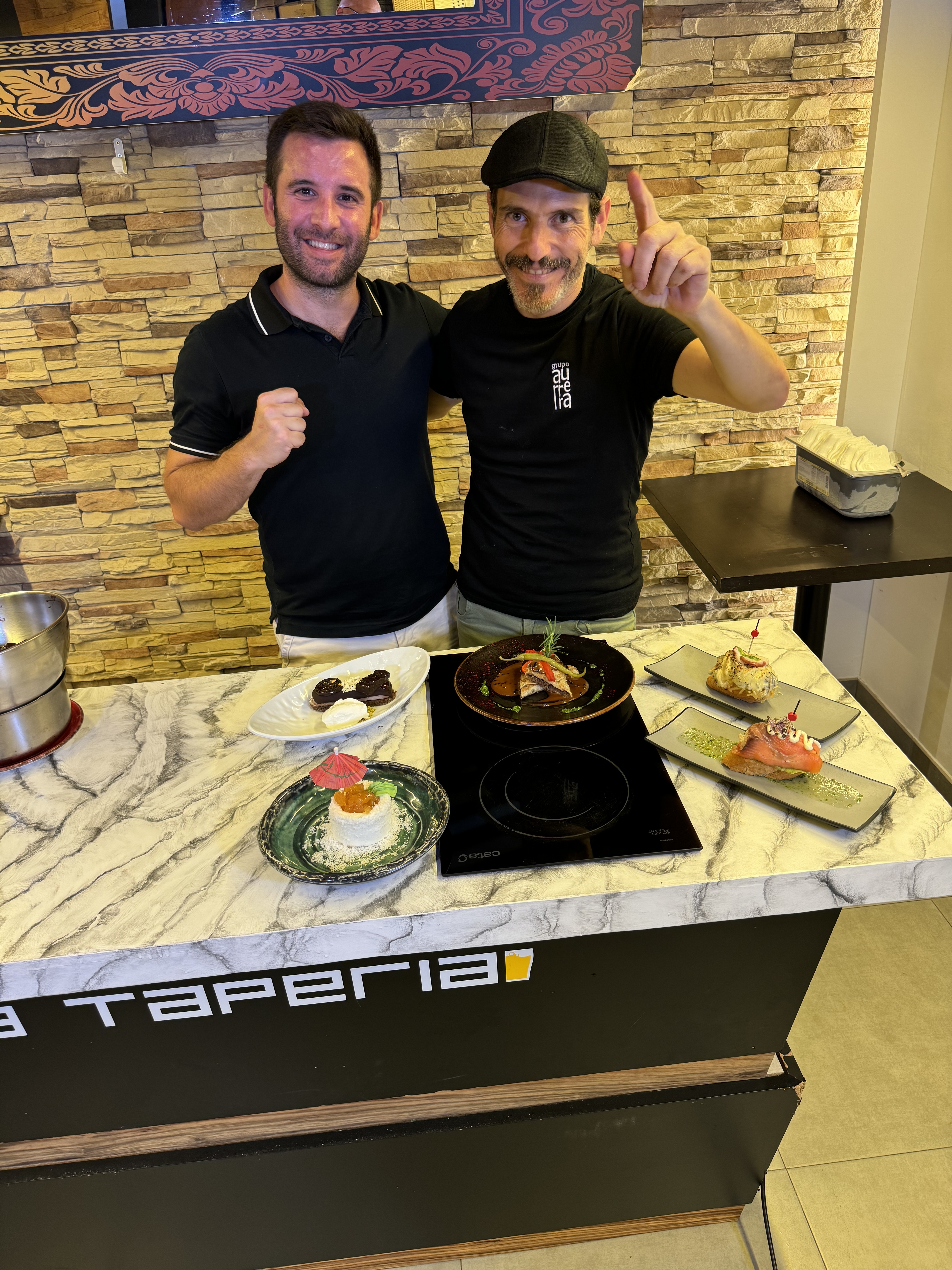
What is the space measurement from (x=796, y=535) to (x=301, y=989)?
1.81 meters

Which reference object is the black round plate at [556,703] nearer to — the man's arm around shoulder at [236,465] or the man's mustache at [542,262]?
the man's arm around shoulder at [236,465]

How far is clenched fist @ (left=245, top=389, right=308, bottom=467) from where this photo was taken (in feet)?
5.51

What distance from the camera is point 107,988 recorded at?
1.31 m

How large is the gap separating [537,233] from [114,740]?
141 centimetres

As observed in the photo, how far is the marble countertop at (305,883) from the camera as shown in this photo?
1.27 m

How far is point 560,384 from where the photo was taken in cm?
206

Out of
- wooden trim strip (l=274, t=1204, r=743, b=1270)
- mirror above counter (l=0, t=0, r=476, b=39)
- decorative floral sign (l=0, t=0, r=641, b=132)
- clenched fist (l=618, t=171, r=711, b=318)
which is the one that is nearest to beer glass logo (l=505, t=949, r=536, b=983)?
wooden trim strip (l=274, t=1204, r=743, b=1270)

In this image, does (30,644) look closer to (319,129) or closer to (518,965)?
(518,965)

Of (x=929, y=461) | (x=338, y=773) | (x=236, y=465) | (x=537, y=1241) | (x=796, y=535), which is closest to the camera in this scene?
(x=338, y=773)

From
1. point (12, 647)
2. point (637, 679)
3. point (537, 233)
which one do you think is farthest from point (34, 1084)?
point (537, 233)

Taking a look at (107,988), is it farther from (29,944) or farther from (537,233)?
(537,233)

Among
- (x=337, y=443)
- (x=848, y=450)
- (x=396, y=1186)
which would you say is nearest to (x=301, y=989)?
(x=396, y=1186)

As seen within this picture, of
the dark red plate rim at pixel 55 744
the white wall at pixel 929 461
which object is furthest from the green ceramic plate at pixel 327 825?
the white wall at pixel 929 461

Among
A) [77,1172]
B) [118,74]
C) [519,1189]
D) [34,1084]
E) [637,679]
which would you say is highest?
[118,74]
